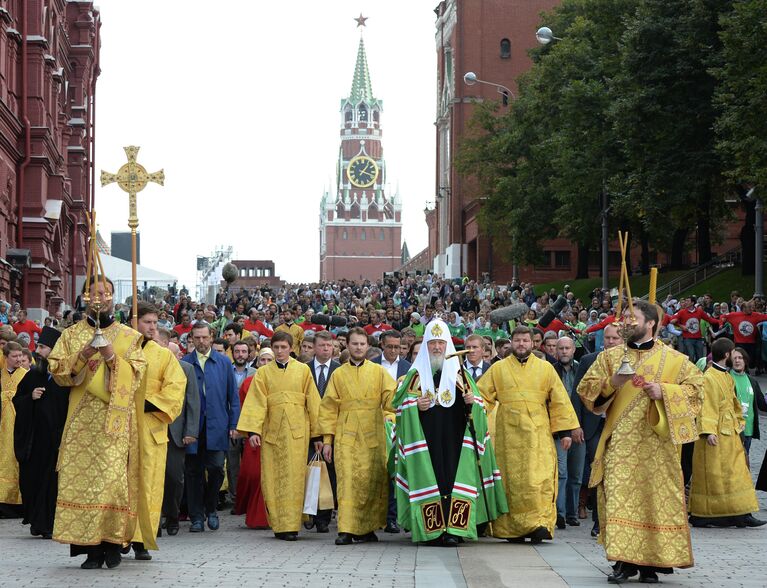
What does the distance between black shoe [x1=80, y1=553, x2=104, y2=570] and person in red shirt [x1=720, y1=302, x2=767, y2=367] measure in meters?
19.4

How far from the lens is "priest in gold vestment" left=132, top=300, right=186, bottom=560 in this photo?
11.3 metres

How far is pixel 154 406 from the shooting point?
1162cm

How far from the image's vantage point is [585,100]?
146 ft

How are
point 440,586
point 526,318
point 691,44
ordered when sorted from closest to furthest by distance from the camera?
1. point 440,586
2. point 526,318
3. point 691,44

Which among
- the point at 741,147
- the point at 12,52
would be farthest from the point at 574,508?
the point at 12,52

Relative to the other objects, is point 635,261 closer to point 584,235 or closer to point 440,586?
point 584,235

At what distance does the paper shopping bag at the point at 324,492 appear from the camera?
14.0 meters

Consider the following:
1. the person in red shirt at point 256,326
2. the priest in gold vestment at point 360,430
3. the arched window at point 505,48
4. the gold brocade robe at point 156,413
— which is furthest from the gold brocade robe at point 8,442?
the arched window at point 505,48

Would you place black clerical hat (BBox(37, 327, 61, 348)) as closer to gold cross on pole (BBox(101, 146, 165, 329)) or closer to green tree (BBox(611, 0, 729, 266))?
gold cross on pole (BBox(101, 146, 165, 329))

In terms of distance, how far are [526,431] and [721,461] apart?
104 inches

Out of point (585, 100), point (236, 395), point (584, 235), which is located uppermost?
point (585, 100)

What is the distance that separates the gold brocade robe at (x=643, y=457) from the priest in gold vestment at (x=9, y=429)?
6905 millimetres

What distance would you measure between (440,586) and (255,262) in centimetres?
15847

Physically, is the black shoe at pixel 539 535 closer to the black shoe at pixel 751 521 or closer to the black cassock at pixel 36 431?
the black shoe at pixel 751 521
